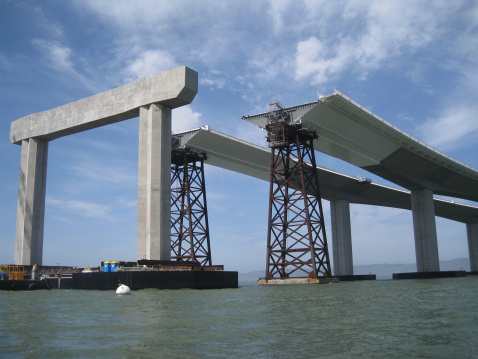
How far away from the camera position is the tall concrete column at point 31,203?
5091 cm

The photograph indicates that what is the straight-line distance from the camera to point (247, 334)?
12.8 m

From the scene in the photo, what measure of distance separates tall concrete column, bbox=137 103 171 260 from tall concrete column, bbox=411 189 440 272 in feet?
158

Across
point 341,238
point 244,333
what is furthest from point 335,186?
point 244,333

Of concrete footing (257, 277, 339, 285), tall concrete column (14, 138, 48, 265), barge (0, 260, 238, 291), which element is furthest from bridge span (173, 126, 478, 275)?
barge (0, 260, 238, 291)

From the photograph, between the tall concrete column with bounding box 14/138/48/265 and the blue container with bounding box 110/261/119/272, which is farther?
the tall concrete column with bounding box 14/138/48/265

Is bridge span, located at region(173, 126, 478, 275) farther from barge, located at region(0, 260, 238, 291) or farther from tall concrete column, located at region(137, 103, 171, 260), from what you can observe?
barge, located at region(0, 260, 238, 291)

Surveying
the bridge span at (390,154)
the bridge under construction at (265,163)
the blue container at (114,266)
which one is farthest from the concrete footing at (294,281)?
the blue container at (114,266)

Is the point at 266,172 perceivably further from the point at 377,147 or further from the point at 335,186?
the point at 377,147

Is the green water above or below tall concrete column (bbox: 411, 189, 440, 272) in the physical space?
below

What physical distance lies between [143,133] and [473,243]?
9489 centimetres

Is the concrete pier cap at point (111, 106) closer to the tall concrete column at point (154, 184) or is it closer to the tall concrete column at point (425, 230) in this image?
the tall concrete column at point (154, 184)

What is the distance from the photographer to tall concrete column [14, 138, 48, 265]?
5091 centimetres

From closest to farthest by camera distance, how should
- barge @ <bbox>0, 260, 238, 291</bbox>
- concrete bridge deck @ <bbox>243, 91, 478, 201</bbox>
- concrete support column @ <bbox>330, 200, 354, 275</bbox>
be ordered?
barge @ <bbox>0, 260, 238, 291</bbox> < concrete bridge deck @ <bbox>243, 91, 478, 201</bbox> < concrete support column @ <bbox>330, 200, 354, 275</bbox>

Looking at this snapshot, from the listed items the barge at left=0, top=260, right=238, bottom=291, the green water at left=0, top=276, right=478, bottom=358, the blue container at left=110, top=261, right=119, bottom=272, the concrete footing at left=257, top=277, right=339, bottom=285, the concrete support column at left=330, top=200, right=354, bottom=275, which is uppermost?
the concrete support column at left=330, top=200, right=354, bottom=275
